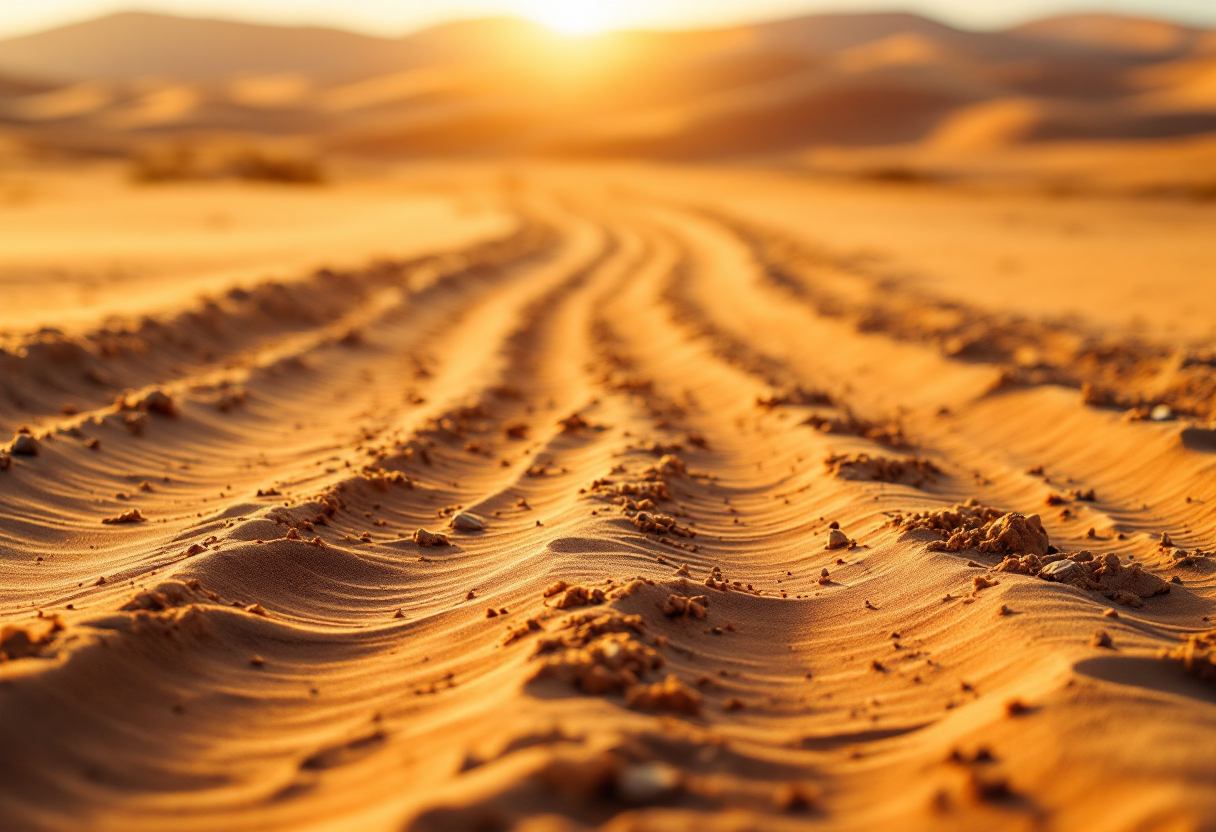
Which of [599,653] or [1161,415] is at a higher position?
[599,653]

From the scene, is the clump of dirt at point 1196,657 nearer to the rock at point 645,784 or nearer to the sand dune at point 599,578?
the sand dune at point 599,578

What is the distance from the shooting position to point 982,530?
409cm

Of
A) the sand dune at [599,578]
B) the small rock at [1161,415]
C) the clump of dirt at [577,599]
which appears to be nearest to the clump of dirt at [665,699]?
the sand dune at [599,578]

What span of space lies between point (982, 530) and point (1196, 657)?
3.92 feet

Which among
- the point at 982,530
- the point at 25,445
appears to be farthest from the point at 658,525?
the point at 25,445

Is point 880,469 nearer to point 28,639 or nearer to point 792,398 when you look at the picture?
point 792,398

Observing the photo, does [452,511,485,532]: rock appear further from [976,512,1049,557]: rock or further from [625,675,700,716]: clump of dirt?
[976,512,1049,557]: rock

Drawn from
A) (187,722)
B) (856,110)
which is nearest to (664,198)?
(187,722)

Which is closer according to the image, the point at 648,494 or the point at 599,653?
the point at 599,653

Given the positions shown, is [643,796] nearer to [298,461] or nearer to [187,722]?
[187,722]

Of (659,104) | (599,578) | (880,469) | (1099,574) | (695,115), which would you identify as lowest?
(1099,574)

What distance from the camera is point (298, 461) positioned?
5164 millimetres

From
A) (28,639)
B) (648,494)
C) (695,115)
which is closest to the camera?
(28,639)

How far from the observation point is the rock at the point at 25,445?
15.5 ft
